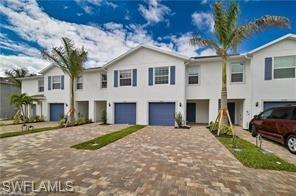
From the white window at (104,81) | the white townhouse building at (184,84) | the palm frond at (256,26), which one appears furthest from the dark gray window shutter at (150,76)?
the palm frond at (256,26)

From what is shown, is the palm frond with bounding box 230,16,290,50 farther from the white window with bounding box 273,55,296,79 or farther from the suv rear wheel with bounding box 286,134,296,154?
the suv rear wheel with bounding box 286,134,296,154

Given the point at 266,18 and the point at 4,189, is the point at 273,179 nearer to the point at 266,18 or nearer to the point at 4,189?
the point at 4,189

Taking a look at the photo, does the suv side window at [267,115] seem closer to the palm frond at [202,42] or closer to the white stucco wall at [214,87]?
the white stucco wall at [214,87]

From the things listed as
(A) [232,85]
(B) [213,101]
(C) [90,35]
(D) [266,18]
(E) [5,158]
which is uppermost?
(C) [90,35]

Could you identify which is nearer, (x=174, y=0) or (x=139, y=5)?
(x=174, y=0)

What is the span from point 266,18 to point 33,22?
14915 mm

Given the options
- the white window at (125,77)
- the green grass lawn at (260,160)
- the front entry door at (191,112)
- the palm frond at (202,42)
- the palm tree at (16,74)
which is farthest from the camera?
the palm tree at (16,74)

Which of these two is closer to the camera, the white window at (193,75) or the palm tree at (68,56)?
the white window at (193,75)

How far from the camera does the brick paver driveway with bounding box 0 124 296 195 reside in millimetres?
4227

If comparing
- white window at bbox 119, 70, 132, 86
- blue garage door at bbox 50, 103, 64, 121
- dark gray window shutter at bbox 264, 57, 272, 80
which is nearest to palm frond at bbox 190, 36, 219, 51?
dark gray window shutter at bbox 264, 57, 272, 80

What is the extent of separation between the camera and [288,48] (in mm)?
13008

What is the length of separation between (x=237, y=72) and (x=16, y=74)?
33.4 m

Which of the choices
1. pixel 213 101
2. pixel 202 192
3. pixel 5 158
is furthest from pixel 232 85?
pixel 5 158

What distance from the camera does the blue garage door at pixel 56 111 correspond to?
21586 mm
